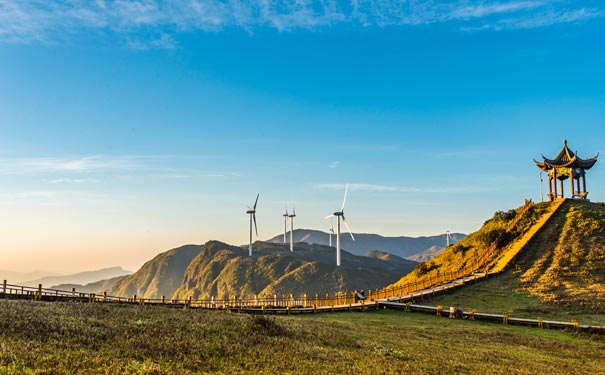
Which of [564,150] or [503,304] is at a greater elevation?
[564,150]

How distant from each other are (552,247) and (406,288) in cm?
2833

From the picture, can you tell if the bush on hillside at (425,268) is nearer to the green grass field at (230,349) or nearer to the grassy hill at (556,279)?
the grassy hill at (556,279)

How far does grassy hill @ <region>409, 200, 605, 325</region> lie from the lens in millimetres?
61531

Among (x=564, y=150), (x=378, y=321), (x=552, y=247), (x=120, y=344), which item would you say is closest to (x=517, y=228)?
(x=552, y=247)

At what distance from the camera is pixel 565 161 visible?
104500 mm

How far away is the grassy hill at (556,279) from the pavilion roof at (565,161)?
9.08 metres

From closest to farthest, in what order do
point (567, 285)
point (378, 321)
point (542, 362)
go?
point (542, 362) < point (378, 321) < point (567, 285)

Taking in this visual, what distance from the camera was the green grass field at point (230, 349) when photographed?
17.8 m

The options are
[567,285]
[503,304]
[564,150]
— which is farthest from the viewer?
[564,150]

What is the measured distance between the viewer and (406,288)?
76625 millimetres

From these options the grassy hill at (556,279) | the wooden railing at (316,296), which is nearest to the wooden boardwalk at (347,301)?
the wooden railing at (316,296)

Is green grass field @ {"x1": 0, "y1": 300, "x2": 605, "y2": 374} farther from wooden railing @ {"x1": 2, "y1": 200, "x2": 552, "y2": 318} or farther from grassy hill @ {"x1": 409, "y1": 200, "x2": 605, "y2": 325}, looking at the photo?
grassy hill @ {"x1": 409, "y1": 200, "x2": 605, "y2": 325}

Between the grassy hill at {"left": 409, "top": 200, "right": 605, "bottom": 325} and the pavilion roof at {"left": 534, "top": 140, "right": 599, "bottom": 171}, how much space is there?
9.08 meters

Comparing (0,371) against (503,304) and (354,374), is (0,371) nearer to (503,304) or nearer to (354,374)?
(354,374)
